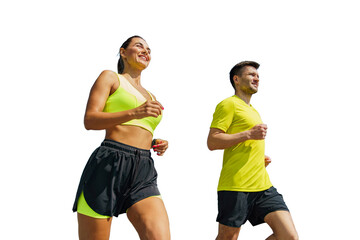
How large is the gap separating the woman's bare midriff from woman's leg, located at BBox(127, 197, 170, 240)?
474 millimetres

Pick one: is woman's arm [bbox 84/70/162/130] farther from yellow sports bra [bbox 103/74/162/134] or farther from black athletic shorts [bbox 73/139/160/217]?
black athletic shorts [bbox 73/139/160/217]

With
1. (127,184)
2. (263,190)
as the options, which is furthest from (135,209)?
(263,190)

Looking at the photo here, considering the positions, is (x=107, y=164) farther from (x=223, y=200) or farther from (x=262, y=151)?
(x=262, y=151)

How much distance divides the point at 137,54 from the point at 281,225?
2172mm

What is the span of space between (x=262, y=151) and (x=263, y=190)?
0.42 metres

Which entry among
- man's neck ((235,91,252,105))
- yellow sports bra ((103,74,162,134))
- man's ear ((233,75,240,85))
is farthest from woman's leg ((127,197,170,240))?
man's ear ((233,75,240,85))

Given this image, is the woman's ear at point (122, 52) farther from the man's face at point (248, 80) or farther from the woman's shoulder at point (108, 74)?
the man's face at point (248, 80)

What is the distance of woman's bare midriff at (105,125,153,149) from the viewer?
340 cm

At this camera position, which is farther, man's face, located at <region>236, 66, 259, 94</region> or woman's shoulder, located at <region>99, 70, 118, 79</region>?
man's face, located at <region>236, 66, 259, 94</region>

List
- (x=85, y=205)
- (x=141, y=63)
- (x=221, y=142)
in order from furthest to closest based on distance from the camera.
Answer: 1. (x=221, y=142)
2. (x=141, y=63)
3. (x=85, y=205)

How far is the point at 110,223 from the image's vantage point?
10.7 feet

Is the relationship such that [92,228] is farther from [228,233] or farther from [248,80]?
[248,80]

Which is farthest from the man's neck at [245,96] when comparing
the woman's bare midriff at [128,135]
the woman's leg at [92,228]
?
the woman's leg at [92,228]

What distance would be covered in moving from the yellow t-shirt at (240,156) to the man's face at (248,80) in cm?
26
